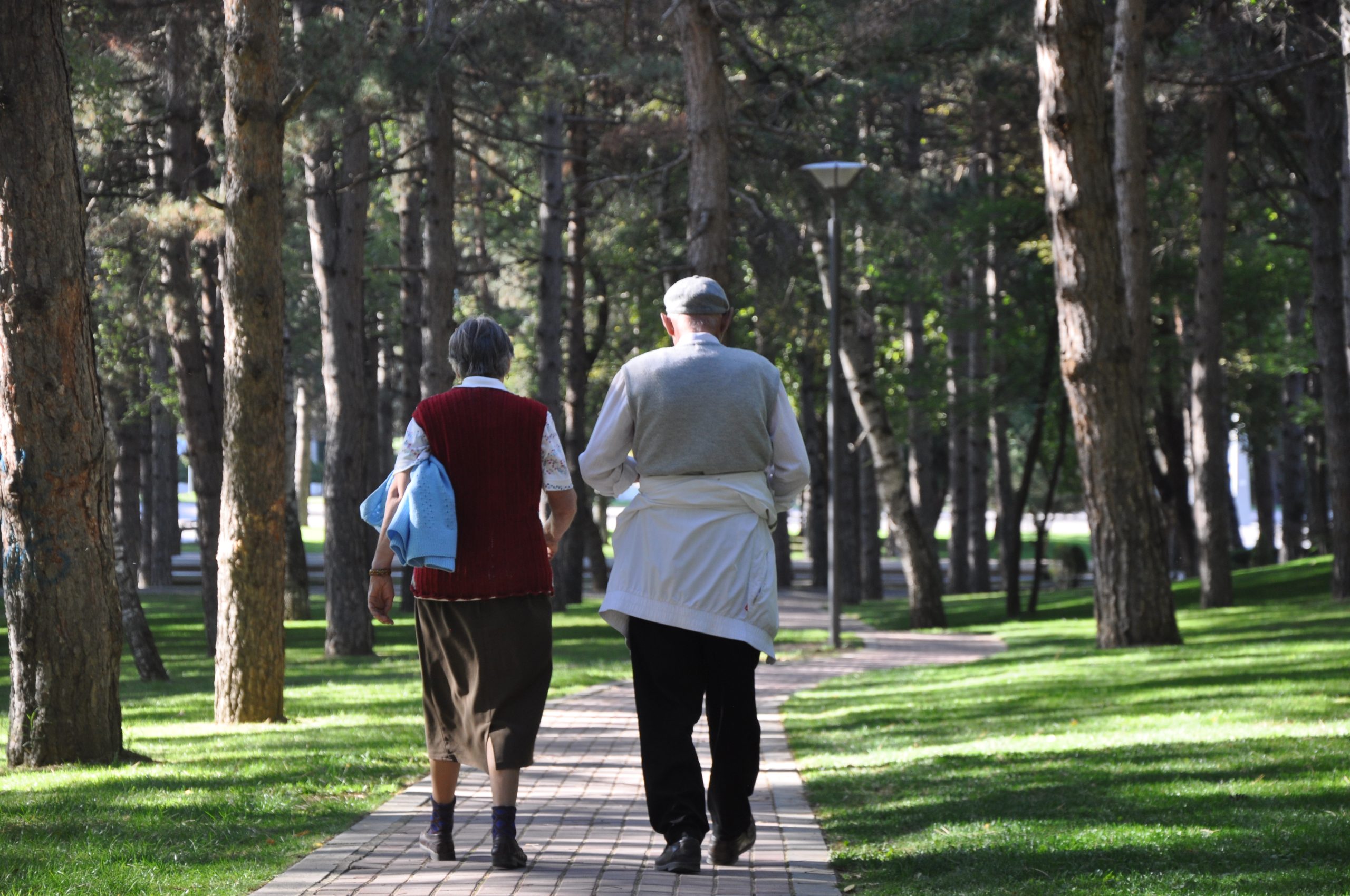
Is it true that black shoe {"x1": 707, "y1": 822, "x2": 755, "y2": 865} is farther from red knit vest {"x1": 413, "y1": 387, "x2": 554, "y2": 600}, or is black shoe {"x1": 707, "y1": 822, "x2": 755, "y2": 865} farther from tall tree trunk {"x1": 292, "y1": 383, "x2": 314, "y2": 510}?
tall tree trunk {"x1": 292, "y1": 383, "x2": 314, "y2": 510}

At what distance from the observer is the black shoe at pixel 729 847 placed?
5.40 meters

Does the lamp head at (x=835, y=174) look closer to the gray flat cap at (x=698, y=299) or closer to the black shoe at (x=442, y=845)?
the gray flat cap at (x=698, y=299)

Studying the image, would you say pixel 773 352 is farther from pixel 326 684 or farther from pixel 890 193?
pixel 326 684

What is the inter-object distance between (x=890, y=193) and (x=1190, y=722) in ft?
50.0

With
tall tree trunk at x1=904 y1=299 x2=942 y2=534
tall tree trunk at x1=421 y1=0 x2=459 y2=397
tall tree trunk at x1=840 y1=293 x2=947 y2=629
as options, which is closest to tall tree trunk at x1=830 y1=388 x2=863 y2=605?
tall tree trunk at x1=904 y1=299 x2=942 y2=534

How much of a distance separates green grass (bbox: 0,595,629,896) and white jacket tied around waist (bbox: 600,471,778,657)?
1.64 m

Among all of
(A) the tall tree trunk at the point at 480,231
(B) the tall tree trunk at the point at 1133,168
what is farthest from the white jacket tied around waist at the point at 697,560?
(A) the tall tree trunk at the point at 480,231

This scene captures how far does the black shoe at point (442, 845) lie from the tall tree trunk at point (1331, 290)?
59.8 ft

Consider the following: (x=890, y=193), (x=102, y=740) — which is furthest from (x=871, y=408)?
(x=102, y=740)

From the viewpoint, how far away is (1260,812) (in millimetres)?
6230

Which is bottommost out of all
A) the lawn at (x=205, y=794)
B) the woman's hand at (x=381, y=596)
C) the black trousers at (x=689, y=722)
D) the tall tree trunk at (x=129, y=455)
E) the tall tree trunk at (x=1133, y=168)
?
the lawn at (x=205, y=794)

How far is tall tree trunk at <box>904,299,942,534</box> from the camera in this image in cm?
2900

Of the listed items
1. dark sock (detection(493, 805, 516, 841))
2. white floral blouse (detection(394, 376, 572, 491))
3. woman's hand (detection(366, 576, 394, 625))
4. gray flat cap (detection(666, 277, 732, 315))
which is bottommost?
dark sock (detection(493, 805, 516, 841))

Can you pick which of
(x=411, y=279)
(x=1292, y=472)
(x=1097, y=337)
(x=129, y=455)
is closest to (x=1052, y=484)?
(x=411, y=279)
